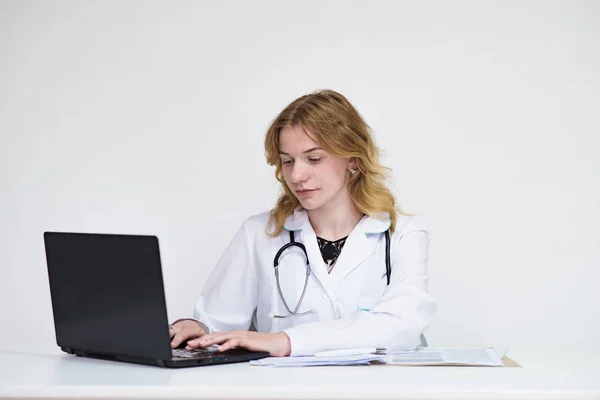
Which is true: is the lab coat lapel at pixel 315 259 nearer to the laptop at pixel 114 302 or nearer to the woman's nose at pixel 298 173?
the woman's nose at pixel 298 173

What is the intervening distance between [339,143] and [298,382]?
3.88ft

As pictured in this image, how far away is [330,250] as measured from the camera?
8.95 ft

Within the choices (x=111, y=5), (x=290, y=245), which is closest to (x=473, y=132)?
(x=290, y=245)

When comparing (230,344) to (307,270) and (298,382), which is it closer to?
(298,382)

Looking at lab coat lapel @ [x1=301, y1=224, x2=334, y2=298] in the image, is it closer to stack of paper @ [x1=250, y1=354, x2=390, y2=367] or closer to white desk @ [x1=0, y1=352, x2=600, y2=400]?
stack of paper @ [x1=250, y1=354, x2=390, y2=367]

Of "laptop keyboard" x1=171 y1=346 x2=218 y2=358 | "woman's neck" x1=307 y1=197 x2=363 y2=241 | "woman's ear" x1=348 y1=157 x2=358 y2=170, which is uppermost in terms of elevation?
"woman's ear" x1=348 y1=157 x2=358 y2=170

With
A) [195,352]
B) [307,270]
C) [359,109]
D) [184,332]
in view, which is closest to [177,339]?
[184,332]

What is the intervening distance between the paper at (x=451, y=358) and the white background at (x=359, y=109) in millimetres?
1793

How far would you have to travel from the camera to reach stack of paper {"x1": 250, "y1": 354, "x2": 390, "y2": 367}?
186 centimetres

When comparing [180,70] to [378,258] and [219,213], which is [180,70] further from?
[378,258]

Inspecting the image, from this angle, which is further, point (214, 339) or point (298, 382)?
point (214, 339)

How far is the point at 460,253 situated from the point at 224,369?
88.2 inches

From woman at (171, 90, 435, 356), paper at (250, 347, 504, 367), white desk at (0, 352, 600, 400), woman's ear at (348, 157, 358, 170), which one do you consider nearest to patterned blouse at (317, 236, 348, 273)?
woman at (171, 90, 435, 356)

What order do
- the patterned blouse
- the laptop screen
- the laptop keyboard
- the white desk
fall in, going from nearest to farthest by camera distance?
the white desk → the laptop screen → the laptop keyboard → the patterned blouse
